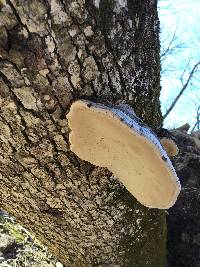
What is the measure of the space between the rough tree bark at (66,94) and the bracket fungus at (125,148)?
0.24 ft

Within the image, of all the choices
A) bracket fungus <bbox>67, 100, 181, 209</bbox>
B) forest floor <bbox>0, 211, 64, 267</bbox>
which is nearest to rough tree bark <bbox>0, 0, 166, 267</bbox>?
bracket fungus <bbox>67, 100, 181, 209</bbox>

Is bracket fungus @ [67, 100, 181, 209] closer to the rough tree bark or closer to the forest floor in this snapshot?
the rough tree bark

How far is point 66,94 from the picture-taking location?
3.11 ft

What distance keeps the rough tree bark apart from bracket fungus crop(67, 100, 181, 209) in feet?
0.24

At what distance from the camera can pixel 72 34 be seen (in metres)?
0.86

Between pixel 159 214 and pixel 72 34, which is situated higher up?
pixel 72 34

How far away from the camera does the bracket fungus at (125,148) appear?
88cm

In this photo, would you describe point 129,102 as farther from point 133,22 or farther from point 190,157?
point 190,157

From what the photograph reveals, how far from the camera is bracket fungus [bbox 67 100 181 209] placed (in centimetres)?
88

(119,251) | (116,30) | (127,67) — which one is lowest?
(119,251)

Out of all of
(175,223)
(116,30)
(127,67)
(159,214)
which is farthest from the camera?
(175,223)

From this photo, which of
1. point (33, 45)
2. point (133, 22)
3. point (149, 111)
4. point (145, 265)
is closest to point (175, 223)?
point (145, 265)

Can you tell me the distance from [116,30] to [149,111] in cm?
44

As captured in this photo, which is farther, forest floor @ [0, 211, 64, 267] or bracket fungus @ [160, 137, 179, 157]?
forest floor @ [0, 211, 64, 267]
